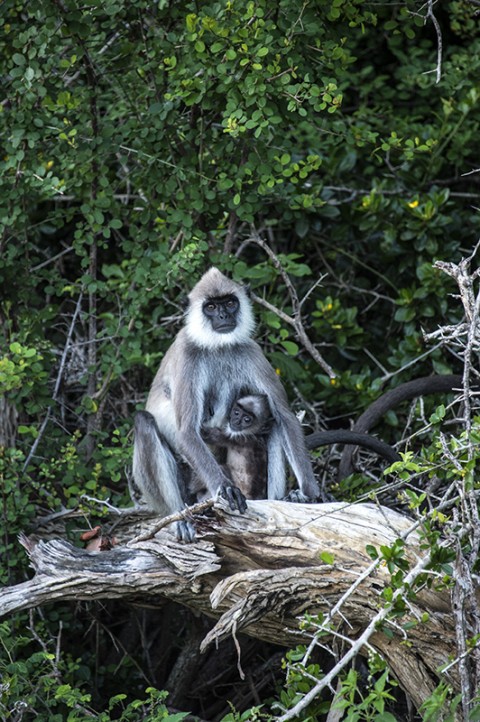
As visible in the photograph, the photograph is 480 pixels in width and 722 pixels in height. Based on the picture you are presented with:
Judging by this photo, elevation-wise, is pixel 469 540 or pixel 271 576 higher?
pixel 469 540

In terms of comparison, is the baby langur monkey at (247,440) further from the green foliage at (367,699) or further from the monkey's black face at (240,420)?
the green foliage at (367,699)

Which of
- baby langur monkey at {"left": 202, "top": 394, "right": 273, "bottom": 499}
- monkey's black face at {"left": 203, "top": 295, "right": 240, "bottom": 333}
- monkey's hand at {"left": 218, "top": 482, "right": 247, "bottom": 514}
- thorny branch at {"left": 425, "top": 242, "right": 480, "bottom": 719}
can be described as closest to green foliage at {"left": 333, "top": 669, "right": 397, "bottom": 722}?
thorny branch at {"left": 425, "top": 242, "right": 480, "bottom": 719}

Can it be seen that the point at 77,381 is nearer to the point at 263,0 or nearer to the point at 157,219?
the point at 157,219

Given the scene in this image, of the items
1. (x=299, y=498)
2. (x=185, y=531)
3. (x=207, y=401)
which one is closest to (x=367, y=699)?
(x=185, y=531)

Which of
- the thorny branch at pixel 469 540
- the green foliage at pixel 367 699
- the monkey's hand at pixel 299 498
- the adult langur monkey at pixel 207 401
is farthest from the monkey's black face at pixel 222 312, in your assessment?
the green foliage at pixel 367 699

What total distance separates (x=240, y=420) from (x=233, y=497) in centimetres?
74

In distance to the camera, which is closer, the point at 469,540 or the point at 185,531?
the point at 469,540

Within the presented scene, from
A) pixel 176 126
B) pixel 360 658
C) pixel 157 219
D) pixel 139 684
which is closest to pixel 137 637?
pixel 139 684

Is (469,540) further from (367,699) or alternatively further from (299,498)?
(299,498)

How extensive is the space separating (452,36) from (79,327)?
3.54 meters

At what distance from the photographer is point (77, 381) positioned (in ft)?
20.7

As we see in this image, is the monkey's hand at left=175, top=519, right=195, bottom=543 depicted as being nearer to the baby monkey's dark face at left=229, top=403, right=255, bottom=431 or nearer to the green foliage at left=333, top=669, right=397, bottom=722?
the baby monkey's dark face at left=229, top=403, right=255, bottom=431

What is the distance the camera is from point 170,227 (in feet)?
19.3

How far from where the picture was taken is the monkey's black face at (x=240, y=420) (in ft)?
17.6
